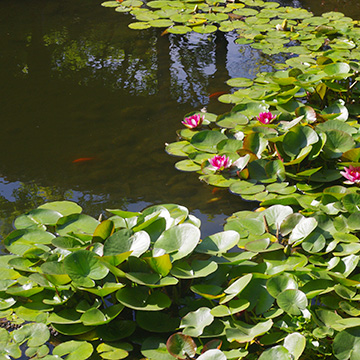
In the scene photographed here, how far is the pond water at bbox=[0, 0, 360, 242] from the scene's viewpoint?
258 centimetres

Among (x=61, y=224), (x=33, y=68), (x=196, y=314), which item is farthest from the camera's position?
(x=33, y=68)

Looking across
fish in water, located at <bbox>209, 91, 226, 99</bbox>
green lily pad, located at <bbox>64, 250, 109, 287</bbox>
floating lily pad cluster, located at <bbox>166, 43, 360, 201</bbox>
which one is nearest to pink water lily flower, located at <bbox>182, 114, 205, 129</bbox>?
floating lily pad cluster, located at <bbox>166, 43, 360, 201</bbox>

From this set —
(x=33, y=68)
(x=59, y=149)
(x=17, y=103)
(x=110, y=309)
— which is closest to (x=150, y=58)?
(x=33, y=68)

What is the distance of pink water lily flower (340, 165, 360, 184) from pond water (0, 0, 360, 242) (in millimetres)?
550

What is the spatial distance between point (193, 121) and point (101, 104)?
2.82 feet

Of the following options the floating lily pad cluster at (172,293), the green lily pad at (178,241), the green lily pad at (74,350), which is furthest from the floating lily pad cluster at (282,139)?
the green lily pad at (74,350)

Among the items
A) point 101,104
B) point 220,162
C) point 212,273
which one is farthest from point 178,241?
point 101,104

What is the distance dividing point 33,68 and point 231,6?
8.47 ft

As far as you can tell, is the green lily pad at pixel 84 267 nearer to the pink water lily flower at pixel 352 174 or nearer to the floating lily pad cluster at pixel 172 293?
the floating lily pad cluster at pixel 172 293

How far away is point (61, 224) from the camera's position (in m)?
1.98

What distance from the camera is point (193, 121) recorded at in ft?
9.93

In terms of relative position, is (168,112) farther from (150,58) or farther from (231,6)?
(231,6)

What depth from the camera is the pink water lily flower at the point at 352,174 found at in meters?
2.36

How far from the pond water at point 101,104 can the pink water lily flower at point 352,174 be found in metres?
0.55
